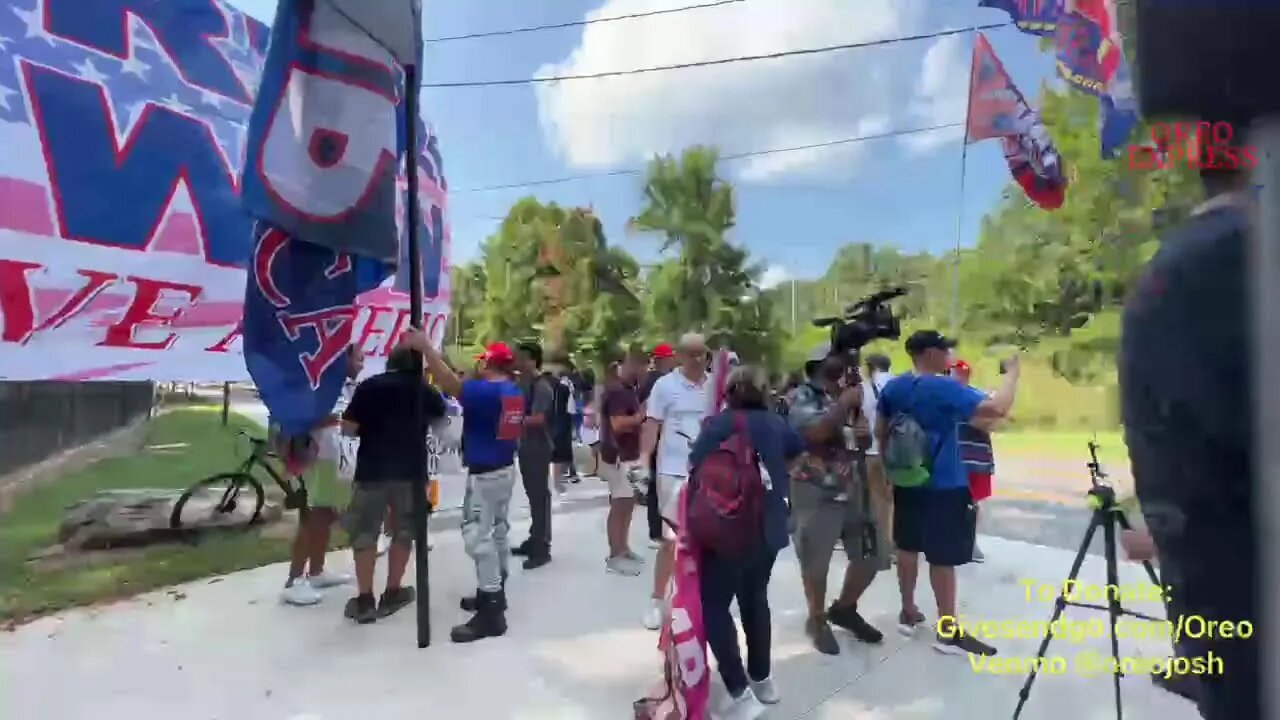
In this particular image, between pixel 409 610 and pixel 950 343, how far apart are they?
3.50 m

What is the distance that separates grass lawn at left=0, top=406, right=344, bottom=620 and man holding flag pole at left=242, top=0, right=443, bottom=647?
153 cm

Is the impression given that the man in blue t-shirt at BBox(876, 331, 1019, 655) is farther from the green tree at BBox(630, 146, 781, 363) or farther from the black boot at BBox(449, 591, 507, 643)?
the green tree at BBox(630, 146, 781, 363)

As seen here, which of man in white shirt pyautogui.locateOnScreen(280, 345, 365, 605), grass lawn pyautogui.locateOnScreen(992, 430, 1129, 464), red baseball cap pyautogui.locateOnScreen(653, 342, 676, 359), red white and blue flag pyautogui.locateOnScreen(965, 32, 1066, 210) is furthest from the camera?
red white and blue flag pyautogui.locateOnScreen(965, 32, 1066, 210)

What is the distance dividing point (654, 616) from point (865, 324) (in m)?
1.99

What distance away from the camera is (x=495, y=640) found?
4652 mm

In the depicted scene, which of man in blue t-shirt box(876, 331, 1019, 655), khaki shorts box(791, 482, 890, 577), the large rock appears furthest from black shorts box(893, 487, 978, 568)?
the large rock

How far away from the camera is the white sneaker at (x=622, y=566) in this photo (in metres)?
6.11

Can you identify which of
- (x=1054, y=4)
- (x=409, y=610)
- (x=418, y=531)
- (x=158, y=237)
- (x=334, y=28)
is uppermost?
(x=1054, y=4)

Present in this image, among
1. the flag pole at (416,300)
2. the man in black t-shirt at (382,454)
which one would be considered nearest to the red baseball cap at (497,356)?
the man in black t-shirt at (382,454)

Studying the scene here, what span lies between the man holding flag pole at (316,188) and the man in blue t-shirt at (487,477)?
0.38 metres

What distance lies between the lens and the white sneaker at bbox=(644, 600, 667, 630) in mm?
4785

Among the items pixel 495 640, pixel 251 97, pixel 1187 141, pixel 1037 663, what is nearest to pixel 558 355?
pixel 251 97

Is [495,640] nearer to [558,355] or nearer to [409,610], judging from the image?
[409,610]

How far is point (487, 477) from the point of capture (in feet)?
15.8
